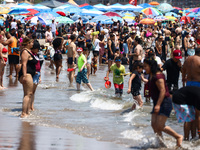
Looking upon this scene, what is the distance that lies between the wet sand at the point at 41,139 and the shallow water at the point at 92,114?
312 mm

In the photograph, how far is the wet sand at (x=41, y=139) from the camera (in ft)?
25.0

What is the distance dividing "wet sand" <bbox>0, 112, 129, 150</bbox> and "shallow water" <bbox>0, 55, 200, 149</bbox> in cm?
31

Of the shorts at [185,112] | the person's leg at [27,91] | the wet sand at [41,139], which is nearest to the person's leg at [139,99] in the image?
the person's leg at [27,91]

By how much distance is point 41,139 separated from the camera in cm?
816

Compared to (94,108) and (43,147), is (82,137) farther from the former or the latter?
(94,108)

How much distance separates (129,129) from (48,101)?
416cm

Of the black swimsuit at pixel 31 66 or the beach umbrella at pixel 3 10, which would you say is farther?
the beach umbrella at pixel 3 10

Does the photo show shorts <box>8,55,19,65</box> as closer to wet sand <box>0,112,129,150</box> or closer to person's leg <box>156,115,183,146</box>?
wet sand <box>0,112,129,150</box>

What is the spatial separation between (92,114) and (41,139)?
319 cm

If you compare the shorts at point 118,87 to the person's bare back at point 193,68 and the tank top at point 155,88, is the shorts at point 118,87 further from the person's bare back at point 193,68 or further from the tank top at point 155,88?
the tank top at point 155,88

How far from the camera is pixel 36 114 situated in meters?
10.9

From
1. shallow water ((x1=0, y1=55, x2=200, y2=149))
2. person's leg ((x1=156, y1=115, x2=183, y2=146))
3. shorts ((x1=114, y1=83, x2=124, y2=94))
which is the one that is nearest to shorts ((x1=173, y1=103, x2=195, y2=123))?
person's leg ((x1=156, y1=115, x2=183, y2=146))

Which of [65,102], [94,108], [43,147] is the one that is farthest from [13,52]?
[43,147]

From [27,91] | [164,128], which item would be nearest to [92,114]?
[27,91]
